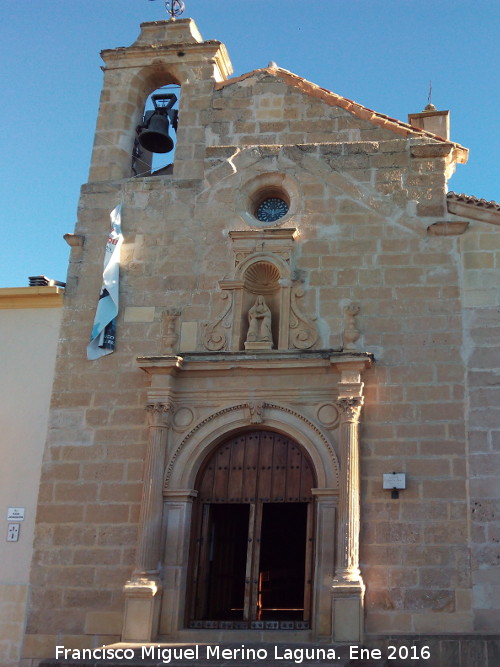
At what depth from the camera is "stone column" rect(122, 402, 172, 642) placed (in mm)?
9641

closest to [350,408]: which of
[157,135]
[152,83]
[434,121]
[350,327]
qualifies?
[350,327]

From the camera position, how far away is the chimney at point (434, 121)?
12.2 meters

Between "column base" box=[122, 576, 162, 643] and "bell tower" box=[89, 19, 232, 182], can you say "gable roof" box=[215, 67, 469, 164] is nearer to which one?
"bell tower" box=[89, 19, 232, 182]

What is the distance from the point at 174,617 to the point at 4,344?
13.8 ft

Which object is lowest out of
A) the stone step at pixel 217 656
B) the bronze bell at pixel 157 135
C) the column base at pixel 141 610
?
the stone step at pixel 217 656

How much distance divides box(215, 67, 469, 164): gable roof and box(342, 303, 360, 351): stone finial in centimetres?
249

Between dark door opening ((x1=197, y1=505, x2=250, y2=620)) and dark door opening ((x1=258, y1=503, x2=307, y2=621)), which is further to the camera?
dark door opening ((x1=258, y1=503, x2=307, y2=621))

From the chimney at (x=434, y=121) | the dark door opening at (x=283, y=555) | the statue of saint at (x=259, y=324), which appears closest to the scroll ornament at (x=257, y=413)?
the statue of saint at (x=259, y=324)

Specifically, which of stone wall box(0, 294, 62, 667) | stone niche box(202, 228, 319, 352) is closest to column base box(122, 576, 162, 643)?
stone wall box(0, 294, 62, 667)

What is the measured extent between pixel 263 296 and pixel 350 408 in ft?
6.67

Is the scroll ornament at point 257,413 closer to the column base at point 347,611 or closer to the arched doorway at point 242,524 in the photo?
the arched doorway at point 242,524

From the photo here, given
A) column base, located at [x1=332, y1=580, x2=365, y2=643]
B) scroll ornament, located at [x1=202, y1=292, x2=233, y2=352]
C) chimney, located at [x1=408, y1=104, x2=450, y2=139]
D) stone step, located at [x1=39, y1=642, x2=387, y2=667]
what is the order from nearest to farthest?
stone step, located at [x1=39, y1=642, x2=387, y2=667]
column base, located at [x1=332, y1=580, x2=365, y2=643]
scroll ornament, located at [x1=202, y1=292, x2=233, y2=352]
chimney, located at [x1=408, y1=104, x2=450, y2=139]

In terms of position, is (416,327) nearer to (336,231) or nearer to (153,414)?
(336,231)

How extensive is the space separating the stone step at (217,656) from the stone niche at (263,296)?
3458 millimetres
